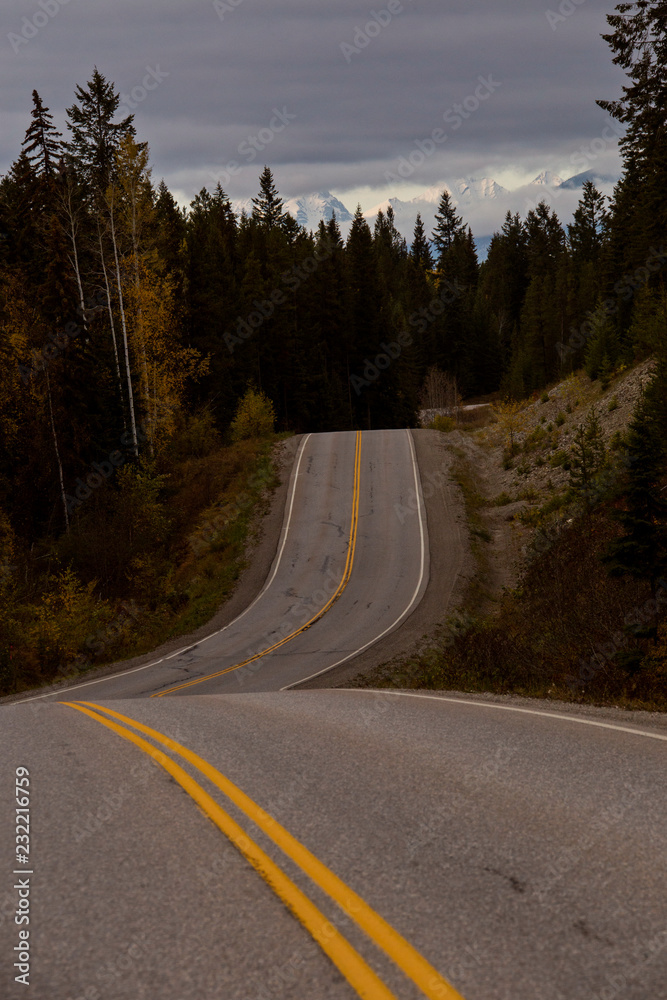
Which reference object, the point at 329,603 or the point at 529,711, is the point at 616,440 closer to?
the point at 329,603

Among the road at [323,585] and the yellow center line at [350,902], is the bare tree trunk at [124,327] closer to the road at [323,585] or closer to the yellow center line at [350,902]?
the road at [323,585]

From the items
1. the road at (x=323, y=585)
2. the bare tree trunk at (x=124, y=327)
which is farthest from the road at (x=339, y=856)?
the bare tree trunk at (x=124, y=327)

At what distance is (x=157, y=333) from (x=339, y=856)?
3373cm

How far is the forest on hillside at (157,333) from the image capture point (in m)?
28.5

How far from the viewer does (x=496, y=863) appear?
4.03m

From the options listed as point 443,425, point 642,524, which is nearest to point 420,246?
point 443,425

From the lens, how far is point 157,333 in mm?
35312

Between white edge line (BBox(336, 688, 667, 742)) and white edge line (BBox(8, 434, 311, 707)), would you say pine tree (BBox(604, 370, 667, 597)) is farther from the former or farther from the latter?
white edge line (BBox(8, 434, 311, 707))

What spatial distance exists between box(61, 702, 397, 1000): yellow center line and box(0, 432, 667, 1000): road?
11 millimetres

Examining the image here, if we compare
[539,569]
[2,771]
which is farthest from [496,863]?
[539,569]

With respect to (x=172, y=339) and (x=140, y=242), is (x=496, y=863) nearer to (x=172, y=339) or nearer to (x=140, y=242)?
(x=140, y=242)

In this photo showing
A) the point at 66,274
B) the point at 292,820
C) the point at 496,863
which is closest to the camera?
the point at 496,863

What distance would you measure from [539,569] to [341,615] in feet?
21.2

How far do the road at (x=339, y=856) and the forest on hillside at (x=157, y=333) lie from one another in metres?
9.40
